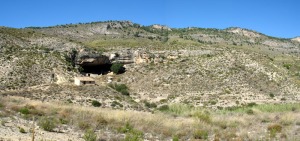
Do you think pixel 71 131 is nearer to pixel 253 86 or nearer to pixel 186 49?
pixel 253 86

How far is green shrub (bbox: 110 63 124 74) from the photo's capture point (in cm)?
6756

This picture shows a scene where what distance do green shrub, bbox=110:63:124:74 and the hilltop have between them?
3.42 ft

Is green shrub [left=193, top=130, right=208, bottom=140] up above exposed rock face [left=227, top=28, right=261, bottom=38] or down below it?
below

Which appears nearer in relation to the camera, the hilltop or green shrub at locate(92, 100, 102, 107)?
green shrub at locate(92, 100, 102, 107)

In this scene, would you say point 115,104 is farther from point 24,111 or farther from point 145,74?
point 145,74

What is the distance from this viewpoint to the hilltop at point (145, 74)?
4766 cm

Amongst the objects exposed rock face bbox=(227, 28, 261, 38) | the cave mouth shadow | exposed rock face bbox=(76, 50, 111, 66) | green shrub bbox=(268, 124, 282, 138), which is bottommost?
green shrub bbox=(268, 124, 282, 138)

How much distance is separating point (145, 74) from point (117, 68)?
5.56 meters

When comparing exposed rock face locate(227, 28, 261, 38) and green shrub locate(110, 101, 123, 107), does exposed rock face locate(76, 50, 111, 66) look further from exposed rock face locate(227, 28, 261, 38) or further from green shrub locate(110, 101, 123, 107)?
exposed rock face locate(227, 28, 261, 38)

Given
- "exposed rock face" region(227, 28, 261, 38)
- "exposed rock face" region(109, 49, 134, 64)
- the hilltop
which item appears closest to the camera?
the hilltop

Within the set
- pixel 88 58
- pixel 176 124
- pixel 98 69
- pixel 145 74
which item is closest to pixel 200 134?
pixel 176 124

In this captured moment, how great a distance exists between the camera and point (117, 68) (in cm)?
6775

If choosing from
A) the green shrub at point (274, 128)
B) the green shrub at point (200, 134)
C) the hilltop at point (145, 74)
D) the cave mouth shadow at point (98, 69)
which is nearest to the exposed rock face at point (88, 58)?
the hilltop at point (145, 74)

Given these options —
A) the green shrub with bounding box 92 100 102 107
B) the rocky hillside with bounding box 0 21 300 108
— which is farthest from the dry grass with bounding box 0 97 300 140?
the rocky hillside with bounding box 0 21 300 108
